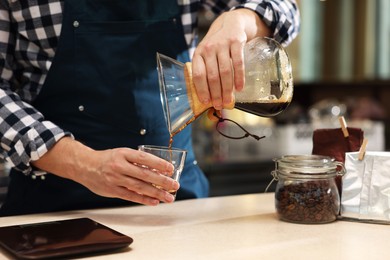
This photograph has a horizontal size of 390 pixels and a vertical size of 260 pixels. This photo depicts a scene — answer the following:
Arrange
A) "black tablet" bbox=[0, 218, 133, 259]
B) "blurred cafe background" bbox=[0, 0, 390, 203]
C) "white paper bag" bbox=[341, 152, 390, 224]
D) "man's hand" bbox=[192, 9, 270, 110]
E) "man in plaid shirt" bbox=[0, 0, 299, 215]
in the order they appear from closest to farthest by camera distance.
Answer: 1. "black tablet" bbox=[0, 218, 133, 259]
2. "man's hand" bbox=[192, 9, 270, 110]
3. "white paper bag" bbox=[341, 152, 390, 224]
4. "man in plaid shirt" bbox=[0, 0, 299, 215]
5. "blurred cafe background" bbox=[0, 0, 390, 203]

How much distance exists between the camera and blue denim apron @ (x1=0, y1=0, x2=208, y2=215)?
5.04ft

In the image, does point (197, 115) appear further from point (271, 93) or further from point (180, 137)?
point (180, 137)

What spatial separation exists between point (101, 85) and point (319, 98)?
152 inches

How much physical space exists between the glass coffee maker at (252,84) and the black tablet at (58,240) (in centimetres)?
29

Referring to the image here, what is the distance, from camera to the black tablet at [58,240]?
1.03 m

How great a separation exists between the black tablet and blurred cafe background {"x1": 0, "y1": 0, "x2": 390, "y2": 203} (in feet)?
6.76

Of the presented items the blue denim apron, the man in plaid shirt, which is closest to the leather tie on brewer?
the man in plaid shirt

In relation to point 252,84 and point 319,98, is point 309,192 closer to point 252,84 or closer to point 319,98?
point 252,84

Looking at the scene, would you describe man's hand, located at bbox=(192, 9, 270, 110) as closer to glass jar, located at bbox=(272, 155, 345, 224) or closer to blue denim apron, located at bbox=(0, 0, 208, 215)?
glass jar, located at bbox=(272, 155, 345, 224)

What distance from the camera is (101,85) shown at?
1.55 metres

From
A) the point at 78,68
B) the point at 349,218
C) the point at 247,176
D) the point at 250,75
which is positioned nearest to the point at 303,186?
the point at 349,218

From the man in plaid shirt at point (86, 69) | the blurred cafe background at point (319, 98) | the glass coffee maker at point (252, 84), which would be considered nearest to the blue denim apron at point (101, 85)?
the man in plaid shirt at point (86, 69)

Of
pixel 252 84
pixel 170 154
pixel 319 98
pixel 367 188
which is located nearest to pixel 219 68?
pixel 252 84

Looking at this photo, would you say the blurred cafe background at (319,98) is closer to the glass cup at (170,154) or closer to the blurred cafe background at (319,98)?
the blurred cafe background at (319,98)
